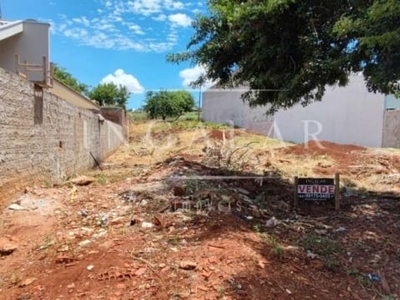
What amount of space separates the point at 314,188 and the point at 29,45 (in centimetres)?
893

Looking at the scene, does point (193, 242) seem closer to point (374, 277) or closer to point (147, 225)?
point (147, 225)

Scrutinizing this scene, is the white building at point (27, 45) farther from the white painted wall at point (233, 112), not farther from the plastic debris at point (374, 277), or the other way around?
the plastic debris at point (374, 277)

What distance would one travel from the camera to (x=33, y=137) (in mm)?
5625

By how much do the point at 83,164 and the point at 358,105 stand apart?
11084 millimetres

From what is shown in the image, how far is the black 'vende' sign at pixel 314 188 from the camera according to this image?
575 centimetres

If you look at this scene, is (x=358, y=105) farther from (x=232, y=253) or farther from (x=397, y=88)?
(x=232, y=253)

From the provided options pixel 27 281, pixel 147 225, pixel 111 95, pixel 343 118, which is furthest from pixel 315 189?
pixel 111 95

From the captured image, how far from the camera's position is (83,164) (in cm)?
948

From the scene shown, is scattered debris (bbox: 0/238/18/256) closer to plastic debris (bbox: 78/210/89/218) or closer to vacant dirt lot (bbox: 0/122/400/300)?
vacant dirt lot (bbox: 0/122/400/300)

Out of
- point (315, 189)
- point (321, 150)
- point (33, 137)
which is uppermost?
point (33, 137)

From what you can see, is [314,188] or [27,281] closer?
[27,281]

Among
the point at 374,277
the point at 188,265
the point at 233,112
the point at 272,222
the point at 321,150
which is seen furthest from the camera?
the point at 233,112

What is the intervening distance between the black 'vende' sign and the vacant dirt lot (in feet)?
0.68

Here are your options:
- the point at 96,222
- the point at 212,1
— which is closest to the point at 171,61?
the point at 212,1
